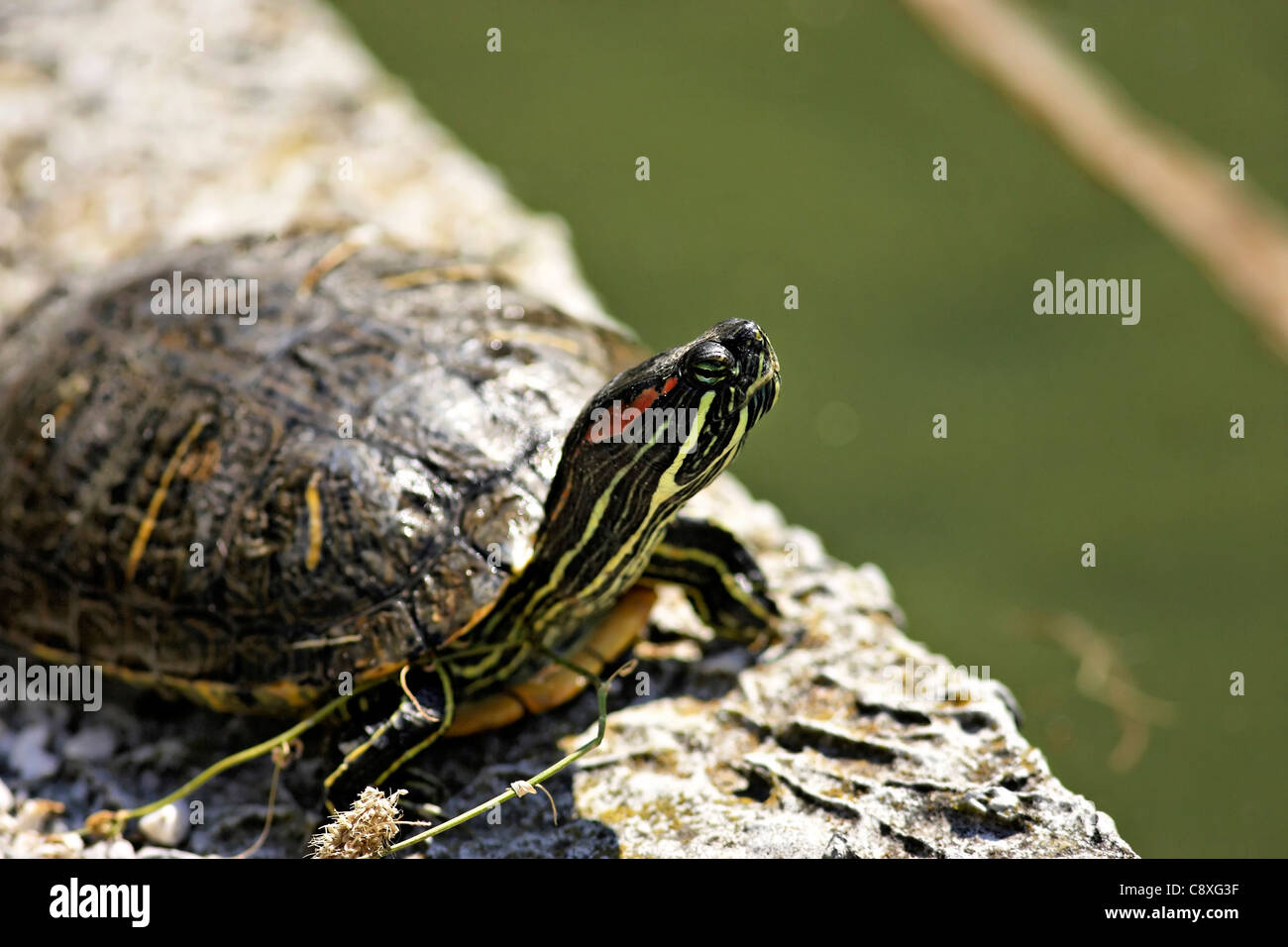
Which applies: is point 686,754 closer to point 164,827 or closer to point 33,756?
point 164,827

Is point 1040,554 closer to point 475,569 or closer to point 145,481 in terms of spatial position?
point 475,569

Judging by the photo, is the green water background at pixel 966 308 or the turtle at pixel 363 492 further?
the green water background at pixel 966 308

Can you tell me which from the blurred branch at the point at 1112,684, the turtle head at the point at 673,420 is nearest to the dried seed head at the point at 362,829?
the turtle head at the point at 673,420

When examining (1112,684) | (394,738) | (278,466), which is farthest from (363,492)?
(1112,684)

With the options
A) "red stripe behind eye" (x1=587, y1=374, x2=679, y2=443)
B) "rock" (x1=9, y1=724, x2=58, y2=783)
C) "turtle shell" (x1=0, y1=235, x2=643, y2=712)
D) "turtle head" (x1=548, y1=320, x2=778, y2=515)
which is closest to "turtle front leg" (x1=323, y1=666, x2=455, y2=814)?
"turtle shell" (x1=0, y1=235, x2=643, y2=712)

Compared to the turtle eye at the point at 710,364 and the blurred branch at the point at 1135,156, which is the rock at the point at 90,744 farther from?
the blurred branch at the point at 1135,156

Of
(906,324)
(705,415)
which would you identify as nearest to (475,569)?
(705,415)
